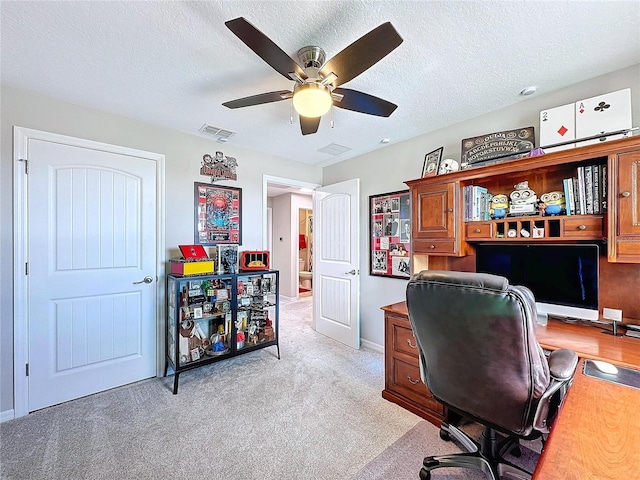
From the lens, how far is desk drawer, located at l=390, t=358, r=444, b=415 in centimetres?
200

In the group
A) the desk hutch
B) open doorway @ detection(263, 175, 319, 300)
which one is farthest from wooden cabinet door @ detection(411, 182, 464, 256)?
open doorway @ detection(263, 175, 319, 300)

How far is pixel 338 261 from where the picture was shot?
139 inches

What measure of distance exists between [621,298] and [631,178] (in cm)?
77

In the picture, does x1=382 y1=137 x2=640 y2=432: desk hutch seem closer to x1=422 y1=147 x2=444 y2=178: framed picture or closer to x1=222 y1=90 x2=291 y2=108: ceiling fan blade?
x1=422 y1=147 x2=444 y2=178: framed picture

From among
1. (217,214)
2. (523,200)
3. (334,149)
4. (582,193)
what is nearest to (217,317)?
(217,214)

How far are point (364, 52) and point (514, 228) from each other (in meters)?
1.59

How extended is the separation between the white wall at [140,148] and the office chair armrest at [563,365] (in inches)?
111

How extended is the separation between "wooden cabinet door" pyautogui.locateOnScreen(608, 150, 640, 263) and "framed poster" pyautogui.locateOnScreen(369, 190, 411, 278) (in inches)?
59.7

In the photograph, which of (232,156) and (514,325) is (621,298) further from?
(232,156)

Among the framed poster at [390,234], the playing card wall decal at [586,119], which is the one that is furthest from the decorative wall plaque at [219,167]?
the playing card wall decal at [586,119]

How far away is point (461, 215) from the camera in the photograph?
7.02 ft

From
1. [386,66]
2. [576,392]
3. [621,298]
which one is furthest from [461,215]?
[576,392]

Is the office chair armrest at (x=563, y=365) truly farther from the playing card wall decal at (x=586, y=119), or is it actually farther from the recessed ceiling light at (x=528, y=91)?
the recessed ceiling light at (x=528, y=91)

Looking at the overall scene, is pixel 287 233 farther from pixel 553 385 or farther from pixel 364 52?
pixel 553 385
